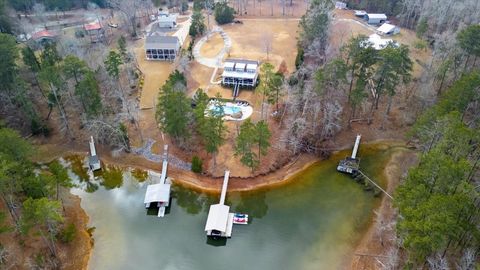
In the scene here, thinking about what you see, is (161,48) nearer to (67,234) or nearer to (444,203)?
(67,234)

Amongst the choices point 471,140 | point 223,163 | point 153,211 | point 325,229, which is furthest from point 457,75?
point 153,211

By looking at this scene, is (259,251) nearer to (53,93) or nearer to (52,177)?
(52,177)

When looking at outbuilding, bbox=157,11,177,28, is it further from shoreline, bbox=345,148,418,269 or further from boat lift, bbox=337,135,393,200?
shoreline, bbox=345,148,418,269

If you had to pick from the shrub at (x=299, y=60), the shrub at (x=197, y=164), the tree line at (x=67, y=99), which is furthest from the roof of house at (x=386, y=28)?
the tree line at (x=67, y=99)

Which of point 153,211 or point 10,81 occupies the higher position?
point 10,81

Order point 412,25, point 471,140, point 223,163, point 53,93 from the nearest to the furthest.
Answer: point 471,140, point 223,163, point 53,93, point 412,25

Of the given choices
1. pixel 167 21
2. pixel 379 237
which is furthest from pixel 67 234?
pixel 167 21

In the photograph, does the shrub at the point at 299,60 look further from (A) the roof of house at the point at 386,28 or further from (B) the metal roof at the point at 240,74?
(A) the roof of house at the point at 386,28
